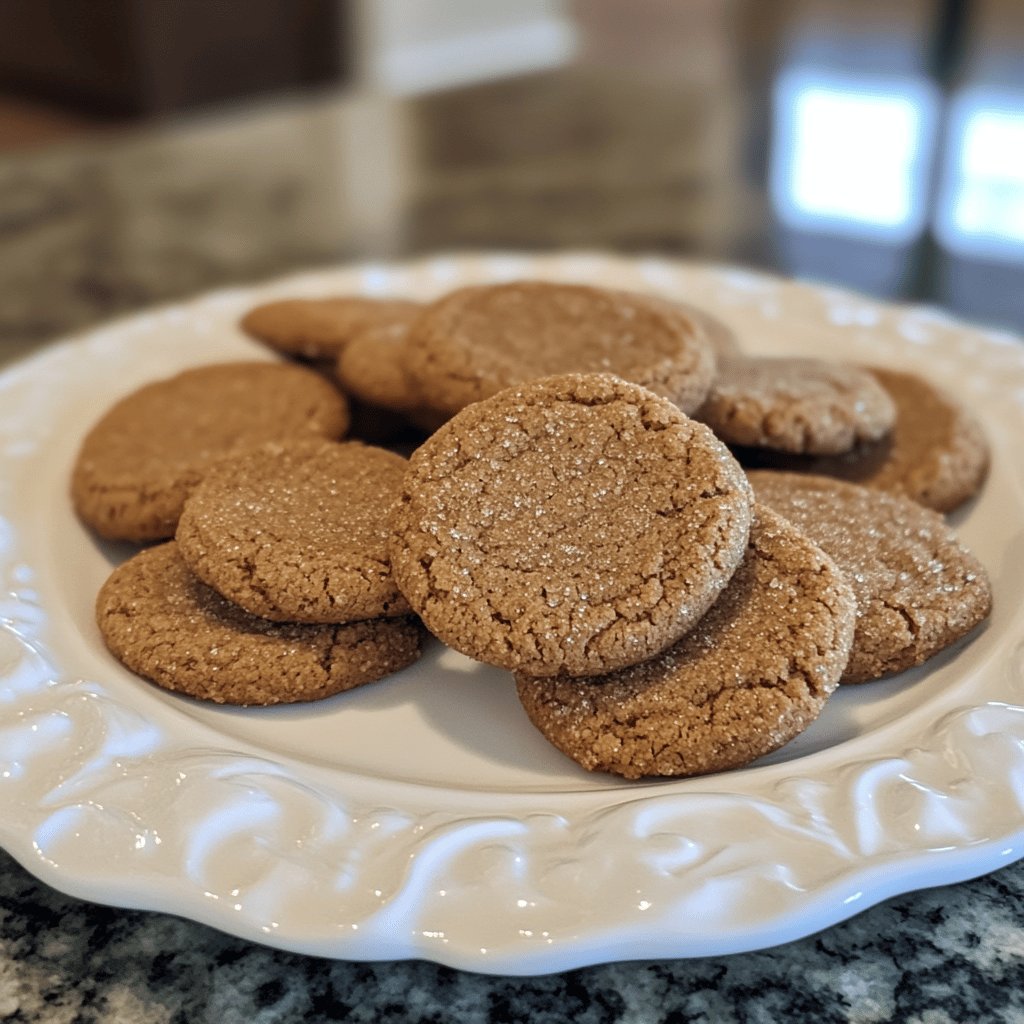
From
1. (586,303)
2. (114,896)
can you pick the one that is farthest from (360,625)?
(586,303)

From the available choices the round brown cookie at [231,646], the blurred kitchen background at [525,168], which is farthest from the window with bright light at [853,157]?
the round brown cookie at [231,646]

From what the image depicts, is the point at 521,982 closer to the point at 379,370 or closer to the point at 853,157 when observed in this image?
the point at 379,370

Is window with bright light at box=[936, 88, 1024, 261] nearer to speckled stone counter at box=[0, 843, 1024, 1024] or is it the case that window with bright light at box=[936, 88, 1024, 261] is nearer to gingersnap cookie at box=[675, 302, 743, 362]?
gingersnap cookie at box=[675, 302, 743, 362]

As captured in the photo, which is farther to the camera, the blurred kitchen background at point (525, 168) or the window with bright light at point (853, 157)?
the window with bright light at point (853, 157)

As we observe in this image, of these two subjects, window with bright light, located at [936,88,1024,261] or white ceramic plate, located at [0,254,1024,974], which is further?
window with bright light, located at [936,88,1024,261]

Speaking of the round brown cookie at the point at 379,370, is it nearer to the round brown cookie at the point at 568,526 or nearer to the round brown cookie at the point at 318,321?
the round brown cookie at the point at 318,321

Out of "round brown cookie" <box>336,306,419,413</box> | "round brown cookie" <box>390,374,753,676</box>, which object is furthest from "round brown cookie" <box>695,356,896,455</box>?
"round brown cookie" <box>336,306,419,413</box>
